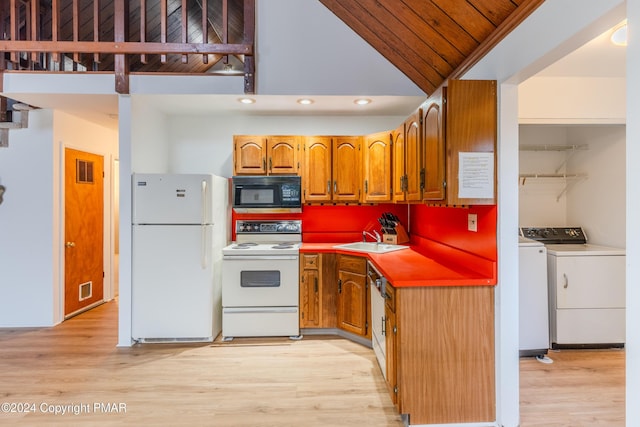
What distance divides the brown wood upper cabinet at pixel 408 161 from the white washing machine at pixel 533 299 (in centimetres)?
111

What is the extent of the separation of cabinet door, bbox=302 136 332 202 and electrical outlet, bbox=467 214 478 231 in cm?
159

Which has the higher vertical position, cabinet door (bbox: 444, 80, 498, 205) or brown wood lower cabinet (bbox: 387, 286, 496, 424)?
cabinet door (bbox: 444, 80, 498, 205)

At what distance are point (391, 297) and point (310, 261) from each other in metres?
1.33

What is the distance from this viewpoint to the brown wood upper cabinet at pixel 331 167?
3.54 meters

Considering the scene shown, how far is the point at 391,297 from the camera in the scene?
2078 mm

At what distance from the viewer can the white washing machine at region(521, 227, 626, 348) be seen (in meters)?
2.89

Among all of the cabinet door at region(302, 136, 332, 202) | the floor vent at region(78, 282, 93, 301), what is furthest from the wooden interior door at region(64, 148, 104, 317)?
the cabinet door at region(302, 136, 332, 202)

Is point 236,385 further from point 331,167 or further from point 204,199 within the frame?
point 331,167

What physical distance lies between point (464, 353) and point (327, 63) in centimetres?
→ 259

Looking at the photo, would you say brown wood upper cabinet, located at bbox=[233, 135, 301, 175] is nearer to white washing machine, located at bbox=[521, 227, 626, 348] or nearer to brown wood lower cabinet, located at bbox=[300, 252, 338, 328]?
brown wood lower cabinet, located at bbox=[300, 252, 338, 328]

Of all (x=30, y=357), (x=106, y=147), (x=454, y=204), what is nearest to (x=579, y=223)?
(x=454, y=204)

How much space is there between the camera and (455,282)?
1.95 meters

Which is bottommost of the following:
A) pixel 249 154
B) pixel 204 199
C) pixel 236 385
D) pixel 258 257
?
pixel 236 385

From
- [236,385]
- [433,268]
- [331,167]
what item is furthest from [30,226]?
[433,268]
